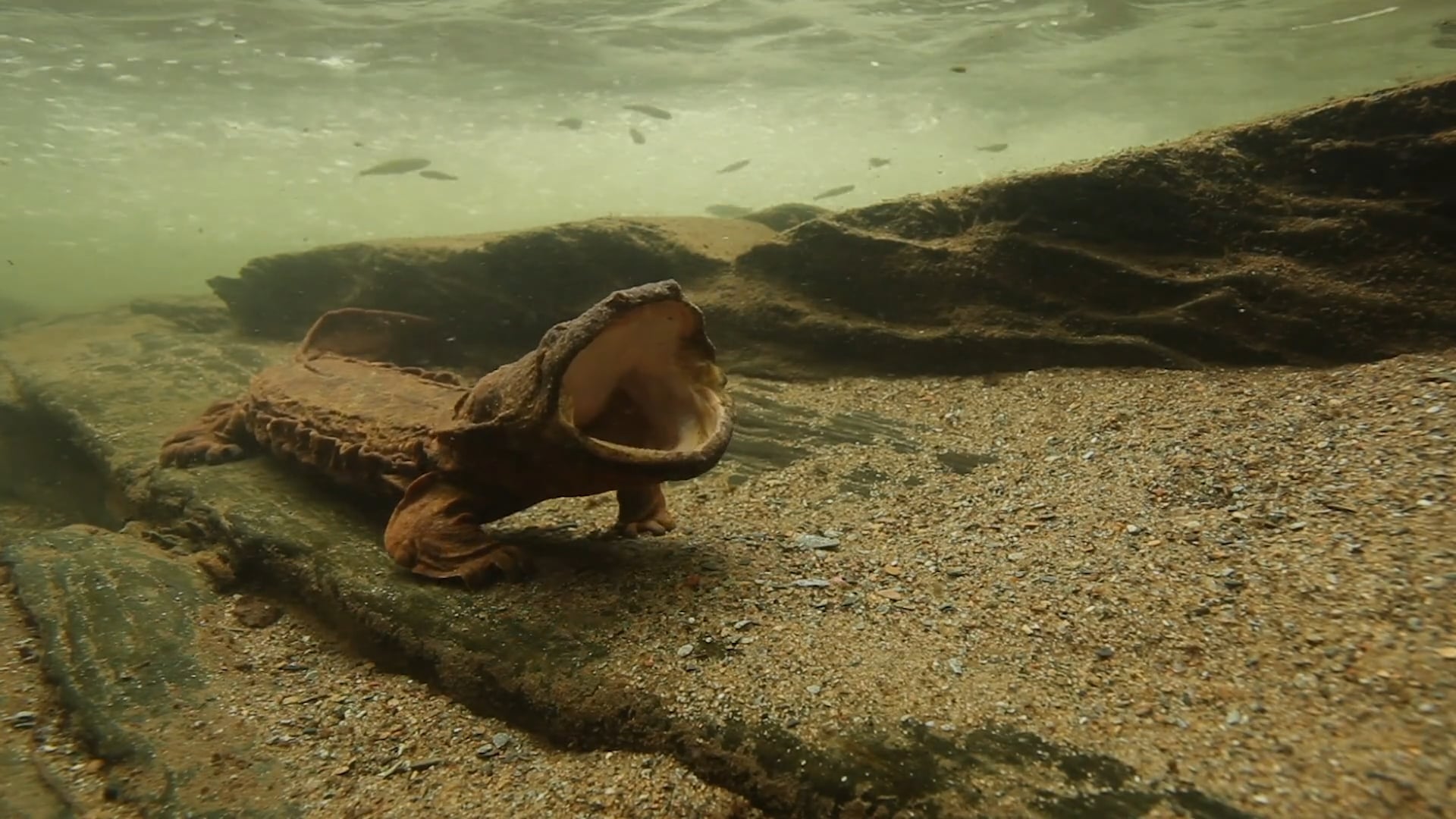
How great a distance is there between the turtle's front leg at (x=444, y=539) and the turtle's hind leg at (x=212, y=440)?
9.18 feet

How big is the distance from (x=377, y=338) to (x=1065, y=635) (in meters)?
7.06

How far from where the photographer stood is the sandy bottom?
83.2 inches

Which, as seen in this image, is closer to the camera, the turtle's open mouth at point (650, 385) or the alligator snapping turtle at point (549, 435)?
the alligator snapping turtle at point (549, 435)

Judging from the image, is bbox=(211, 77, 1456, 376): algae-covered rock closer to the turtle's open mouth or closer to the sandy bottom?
the sandy bottom

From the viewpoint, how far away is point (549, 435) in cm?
341

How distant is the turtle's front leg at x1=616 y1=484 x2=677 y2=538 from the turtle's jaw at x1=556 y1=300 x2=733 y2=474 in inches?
19.2

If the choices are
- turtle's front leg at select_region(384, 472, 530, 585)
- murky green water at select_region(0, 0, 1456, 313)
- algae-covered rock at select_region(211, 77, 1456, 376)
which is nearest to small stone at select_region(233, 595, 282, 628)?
turtle's front leg at select_region(384, 472, 530, 585)

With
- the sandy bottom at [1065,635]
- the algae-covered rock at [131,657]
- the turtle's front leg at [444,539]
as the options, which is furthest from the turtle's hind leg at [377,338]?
the sandy bottom at [1065,635]

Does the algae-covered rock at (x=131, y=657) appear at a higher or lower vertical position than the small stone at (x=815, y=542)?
lower

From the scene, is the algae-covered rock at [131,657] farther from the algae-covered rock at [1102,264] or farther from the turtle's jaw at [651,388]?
the algae-covered rock at [1102,264]

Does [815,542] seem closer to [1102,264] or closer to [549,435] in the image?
[549,435]

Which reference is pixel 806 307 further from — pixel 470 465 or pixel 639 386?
pixel 470 465

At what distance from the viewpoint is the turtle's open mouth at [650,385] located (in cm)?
354

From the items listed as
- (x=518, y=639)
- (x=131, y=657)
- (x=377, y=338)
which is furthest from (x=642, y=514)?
(x=377, y=338)
